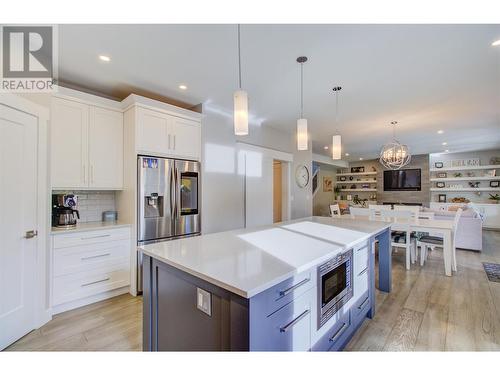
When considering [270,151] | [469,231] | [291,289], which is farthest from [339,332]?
[469,231]

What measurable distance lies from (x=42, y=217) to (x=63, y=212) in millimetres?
386

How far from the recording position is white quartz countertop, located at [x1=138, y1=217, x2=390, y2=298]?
38.5 inches

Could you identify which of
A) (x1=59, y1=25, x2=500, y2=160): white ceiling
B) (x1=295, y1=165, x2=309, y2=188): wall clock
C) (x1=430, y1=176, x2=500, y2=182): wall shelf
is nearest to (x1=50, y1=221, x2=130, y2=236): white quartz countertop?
(x1=59, y1=25, x2=500, y2=160): white ceiling

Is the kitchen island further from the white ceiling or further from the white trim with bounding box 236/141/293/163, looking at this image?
the white trim with bounding box 236/141/293/163

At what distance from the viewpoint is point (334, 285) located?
153cm

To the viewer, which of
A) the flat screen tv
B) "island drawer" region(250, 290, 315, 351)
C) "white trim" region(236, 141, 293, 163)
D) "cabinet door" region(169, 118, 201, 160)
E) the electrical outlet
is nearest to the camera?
"island drawer" region(250, 290, 315, 351)

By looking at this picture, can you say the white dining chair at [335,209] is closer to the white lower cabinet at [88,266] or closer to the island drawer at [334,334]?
the island drawer at [334,334]

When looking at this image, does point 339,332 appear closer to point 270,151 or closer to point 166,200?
point 166,200

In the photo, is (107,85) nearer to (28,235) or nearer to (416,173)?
(28,235)

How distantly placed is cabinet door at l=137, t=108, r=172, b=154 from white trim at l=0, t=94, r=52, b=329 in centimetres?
84

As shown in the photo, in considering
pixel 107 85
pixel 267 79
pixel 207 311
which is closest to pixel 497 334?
pixel 207 311

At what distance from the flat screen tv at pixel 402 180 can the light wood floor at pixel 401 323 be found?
21.8ft

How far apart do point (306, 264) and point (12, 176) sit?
2373 mm

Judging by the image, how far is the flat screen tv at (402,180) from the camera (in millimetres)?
8664
